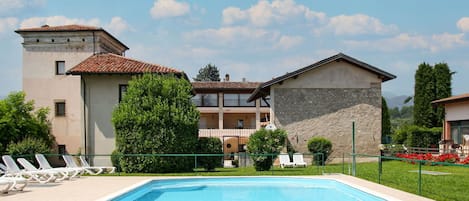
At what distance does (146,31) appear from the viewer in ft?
75.9

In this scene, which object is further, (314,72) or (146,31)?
(314,72)

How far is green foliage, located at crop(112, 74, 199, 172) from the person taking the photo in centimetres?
2183

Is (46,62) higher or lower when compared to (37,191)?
higher

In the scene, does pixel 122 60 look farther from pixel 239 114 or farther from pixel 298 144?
pixel 239 114

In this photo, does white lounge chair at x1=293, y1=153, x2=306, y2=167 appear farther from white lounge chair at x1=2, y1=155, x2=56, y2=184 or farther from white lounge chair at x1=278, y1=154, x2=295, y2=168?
white lounge chair at x1=2, y1=155, x2=56, y2=184

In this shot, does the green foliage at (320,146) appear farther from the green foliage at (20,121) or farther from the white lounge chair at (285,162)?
the green foliage at (20,121)

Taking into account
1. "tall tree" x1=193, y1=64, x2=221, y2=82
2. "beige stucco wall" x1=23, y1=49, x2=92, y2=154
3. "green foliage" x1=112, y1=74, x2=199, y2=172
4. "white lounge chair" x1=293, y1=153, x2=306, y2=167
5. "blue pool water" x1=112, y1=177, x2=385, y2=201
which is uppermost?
"tall tree" x1=193, y1=64, x2=221, y2=82

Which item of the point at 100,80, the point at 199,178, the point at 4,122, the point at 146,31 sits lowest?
the point at 199,178

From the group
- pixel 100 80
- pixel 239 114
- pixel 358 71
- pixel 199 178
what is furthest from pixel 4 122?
pixel 239 114

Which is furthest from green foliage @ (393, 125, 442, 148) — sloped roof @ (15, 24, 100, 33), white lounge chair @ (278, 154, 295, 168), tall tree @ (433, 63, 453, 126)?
sloped roof @ (15, 24, 100, 33)

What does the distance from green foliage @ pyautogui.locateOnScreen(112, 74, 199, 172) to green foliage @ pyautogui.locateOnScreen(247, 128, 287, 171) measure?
9.15ft

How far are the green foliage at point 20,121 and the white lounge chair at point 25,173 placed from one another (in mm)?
7783

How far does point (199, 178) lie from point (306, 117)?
11.5 m

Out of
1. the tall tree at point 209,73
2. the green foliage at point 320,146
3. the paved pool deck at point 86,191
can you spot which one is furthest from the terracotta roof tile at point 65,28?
the tall tree at point 209,73
